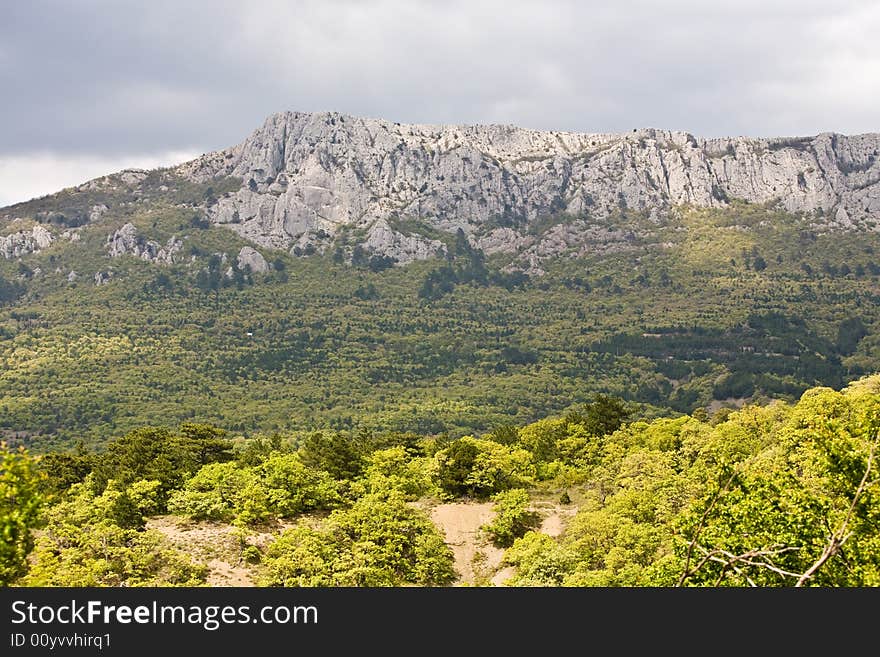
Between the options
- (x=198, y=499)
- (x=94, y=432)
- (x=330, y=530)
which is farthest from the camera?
(x=94, y=432)

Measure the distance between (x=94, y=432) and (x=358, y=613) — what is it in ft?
590

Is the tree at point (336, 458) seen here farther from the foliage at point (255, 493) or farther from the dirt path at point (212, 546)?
the dirt path at point (212, 546)

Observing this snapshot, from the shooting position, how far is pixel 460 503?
64.4 meters

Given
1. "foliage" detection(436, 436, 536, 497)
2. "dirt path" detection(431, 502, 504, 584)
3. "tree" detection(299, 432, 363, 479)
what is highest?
"tree" detection(299, 432, 363, 479)

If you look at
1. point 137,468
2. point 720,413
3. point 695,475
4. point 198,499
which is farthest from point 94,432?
point 695,475

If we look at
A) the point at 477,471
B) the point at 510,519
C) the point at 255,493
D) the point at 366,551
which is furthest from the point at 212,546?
the point at 477,471

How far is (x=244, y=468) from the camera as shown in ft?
203

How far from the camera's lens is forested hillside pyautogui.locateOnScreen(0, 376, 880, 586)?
1989 centimetres

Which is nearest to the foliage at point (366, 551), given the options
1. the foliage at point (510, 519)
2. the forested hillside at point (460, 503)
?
the forested hillside at point (460, 503)

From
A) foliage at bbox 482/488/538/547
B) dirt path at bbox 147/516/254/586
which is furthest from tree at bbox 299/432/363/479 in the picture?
foliage at bbox 482/488/538/547

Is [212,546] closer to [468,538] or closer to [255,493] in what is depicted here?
[255,493]

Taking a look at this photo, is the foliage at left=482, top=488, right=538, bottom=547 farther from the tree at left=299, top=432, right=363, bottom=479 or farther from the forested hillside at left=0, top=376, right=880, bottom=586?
the tree at left=299, top=432, right=363, bottom=479

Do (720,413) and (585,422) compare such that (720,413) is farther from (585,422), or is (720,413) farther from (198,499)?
(198,499)

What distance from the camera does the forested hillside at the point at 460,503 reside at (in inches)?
783
